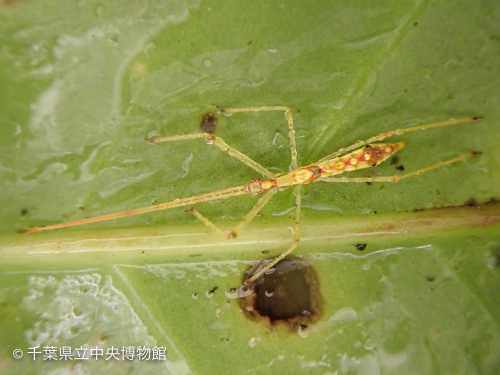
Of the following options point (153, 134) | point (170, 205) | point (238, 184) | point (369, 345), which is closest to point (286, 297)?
point (369, 345)

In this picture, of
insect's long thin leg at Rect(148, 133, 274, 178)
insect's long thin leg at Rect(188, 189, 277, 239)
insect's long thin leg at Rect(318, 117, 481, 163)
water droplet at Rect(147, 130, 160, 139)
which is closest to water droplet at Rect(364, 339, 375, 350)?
insect's long thin leg at Rect(188, 189, 277, 239)

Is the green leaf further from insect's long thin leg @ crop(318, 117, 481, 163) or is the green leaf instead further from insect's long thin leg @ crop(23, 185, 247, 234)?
insect's long thin leg @ crop(23, 185, 247, 234)

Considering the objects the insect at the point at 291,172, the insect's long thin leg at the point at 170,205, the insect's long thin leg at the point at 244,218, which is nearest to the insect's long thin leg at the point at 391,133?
the insect at the point at 291,172

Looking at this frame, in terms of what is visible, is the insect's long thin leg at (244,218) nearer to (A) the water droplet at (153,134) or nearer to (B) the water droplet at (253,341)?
(A) the water droplet at (153,134)

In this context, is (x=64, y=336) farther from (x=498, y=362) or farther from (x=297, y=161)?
(x=498, y=362)

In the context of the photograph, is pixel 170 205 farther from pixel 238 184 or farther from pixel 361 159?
pixel 361 159

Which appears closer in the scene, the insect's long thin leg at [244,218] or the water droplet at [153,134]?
the insect's long thin leg at [244,218]

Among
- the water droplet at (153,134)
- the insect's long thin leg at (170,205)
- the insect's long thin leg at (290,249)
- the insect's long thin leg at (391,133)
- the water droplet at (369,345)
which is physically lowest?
the water droplet at (369,345)
